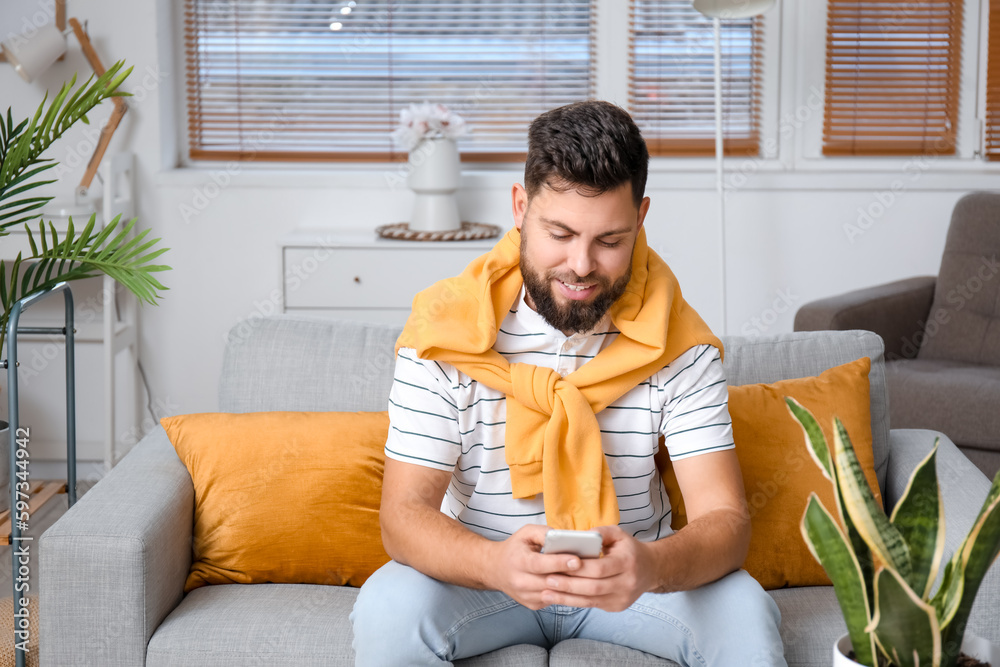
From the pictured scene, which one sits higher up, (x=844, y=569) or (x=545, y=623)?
(x=844, y=569)

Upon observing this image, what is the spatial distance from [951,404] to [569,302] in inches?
62.7

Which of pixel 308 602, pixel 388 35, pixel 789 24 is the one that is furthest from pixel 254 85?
pixel 308 602

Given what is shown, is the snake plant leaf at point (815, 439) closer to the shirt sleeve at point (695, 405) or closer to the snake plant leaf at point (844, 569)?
the snake plant leaf at point (844, 569)

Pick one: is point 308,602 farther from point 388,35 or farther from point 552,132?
point 388,35

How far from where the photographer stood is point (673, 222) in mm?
3359

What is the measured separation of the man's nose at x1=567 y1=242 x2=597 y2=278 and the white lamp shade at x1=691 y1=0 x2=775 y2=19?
1820 millimetres

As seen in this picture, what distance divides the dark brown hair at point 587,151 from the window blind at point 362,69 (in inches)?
82.2

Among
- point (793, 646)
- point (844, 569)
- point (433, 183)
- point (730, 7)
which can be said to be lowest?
point (793, 646)

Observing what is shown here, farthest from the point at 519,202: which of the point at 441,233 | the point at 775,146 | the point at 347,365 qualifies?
the point at 775,146

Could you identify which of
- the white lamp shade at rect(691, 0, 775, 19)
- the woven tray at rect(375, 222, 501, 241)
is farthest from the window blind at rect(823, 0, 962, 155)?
the woven tray at rect(375, 222, 501, 241)

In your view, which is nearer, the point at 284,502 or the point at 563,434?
the point at 563,434

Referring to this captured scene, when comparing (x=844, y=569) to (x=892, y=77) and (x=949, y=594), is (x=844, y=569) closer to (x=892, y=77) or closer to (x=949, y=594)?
(x=949, y=594)

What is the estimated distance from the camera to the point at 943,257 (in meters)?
3.08

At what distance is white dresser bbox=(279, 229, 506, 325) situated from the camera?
9.88ft
